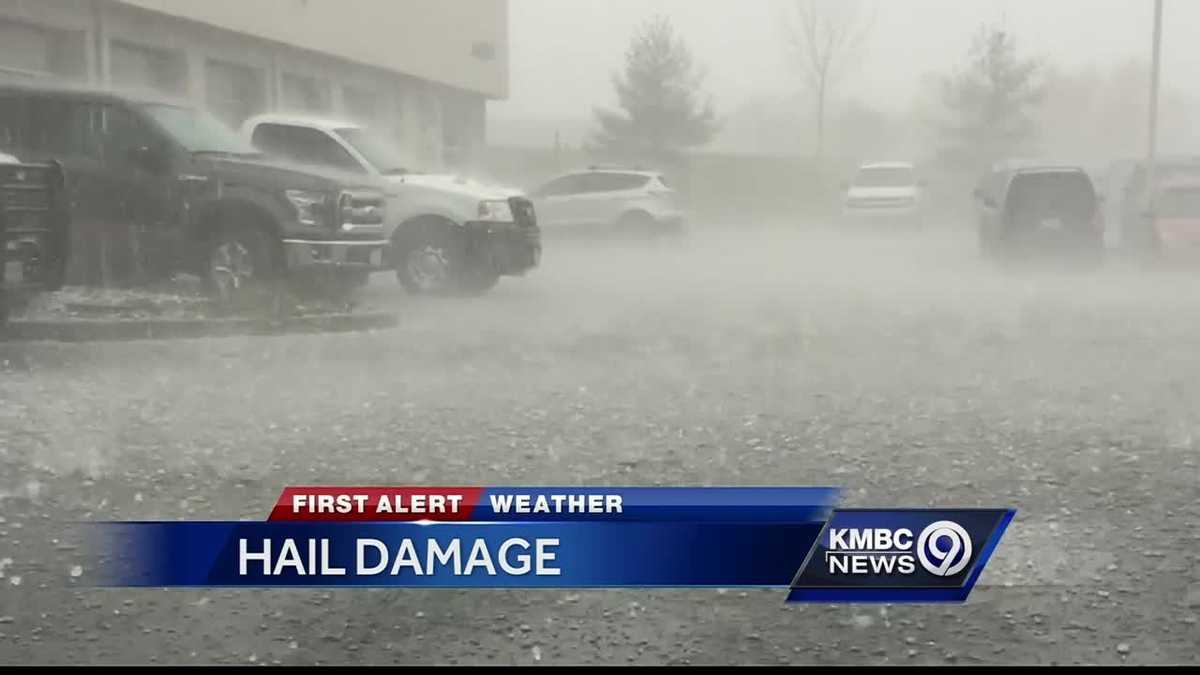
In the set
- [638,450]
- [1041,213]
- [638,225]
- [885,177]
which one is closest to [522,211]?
[638,225]

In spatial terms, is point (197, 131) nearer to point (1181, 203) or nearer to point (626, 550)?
point (626, 550)

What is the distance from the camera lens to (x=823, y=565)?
3.10 meters

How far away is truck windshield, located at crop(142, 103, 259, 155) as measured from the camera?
11312mm

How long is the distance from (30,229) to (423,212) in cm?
491

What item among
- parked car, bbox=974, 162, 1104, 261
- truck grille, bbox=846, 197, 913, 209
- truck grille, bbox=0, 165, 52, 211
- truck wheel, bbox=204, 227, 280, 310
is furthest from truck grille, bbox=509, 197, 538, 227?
truck grille, bbox=846, 197, 913, 209

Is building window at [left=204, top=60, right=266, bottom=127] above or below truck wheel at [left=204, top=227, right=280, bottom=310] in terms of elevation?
above

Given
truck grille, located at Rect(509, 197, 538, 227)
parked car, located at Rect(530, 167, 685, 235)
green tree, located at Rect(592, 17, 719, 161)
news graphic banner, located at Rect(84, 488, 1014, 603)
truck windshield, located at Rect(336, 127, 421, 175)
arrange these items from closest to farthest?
1. news graphic banner, located at Rect(84, 488, 1014, 603)
2. green tree, located at Rect(592, 17, 719, 161)
3. truck windshield, located at Rect(336, 127, 421, 175)
4. truck grille, located at Rect(509, 197, 538, 227)
5. parked car, located at Rect(530, 167, 685, 235)

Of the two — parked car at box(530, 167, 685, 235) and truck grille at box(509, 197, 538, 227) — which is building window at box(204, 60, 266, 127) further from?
parked car at box(530, 167, 685, 235)

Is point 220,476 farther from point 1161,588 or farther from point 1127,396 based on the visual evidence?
point 1127,396

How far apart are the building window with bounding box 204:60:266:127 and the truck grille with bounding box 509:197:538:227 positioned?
3590 millimetres

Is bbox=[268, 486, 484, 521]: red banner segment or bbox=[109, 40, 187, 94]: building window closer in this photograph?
bbox=[268, 486, 484, 521]: red banner segment

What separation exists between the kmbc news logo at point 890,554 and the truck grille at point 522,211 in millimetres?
10898

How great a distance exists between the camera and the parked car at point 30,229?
8.80 m

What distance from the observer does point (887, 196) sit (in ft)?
72.8
